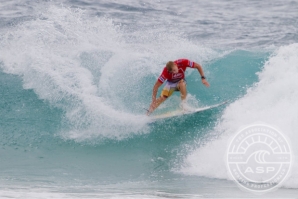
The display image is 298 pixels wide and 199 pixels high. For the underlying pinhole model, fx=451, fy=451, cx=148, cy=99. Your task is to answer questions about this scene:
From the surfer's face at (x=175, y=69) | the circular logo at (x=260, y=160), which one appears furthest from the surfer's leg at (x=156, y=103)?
the circular logo at (x=260, y=160)

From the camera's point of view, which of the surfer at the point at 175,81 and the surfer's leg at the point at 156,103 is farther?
the surfer's leg at the point at 156,103

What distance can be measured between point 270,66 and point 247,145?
4.23 metres

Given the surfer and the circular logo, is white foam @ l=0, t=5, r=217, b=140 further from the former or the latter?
the circular logo

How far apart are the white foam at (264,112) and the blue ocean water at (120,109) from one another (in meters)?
0.02

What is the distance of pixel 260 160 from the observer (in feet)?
24.4

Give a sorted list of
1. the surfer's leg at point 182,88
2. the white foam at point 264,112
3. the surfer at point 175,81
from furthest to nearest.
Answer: the surfer's leg at point 182,88 → the surfer at point 175,81 → the white foam at point 264,112

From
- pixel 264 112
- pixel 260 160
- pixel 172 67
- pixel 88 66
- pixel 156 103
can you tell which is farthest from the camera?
pixel 88 66

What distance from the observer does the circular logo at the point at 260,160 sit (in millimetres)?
6984

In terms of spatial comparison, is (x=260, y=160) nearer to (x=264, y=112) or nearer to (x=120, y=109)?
(x=264, y=112)

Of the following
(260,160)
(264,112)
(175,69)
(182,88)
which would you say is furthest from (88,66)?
(260,160)

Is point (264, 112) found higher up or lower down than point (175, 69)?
lower down

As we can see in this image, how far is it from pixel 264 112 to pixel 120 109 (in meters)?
3.11

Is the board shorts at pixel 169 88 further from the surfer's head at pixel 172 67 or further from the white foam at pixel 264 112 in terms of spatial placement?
the white foam at pixel 264 112

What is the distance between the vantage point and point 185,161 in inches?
324
